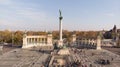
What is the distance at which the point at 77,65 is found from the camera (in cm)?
3747

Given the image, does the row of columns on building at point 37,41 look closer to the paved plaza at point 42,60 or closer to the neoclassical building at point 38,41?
the neoclassical building at point 38,41

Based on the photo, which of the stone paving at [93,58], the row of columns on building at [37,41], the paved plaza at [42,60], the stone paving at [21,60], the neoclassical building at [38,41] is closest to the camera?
the stone paving at [21,60]

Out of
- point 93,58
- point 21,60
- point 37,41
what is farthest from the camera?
point 37,41

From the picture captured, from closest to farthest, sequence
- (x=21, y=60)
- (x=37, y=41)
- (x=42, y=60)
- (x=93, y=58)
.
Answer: (x=42, y=60) < (x=21, y=60) < (x=93, y=58) < (x=37, y=41)

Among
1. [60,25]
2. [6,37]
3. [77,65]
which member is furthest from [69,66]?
[6,37]

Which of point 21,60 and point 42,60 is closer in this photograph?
point 42,60

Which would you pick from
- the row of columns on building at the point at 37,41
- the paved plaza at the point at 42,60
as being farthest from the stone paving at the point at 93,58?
the row of columns on building at the point at 37,41

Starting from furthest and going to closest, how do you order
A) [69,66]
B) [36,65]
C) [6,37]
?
1. [6,37]
2. [36,65]
3. [69,66]

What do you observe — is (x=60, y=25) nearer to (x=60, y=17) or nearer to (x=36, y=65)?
(x=60, y=17)

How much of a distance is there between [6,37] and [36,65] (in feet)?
200

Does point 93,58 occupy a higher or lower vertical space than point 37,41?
lower

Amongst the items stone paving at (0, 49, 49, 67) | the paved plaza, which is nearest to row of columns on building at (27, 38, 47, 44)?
the paved plaza

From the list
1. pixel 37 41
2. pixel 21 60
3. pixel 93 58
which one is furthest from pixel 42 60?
pixel 37 41

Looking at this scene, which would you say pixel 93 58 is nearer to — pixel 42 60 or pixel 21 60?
pixel 42 60
